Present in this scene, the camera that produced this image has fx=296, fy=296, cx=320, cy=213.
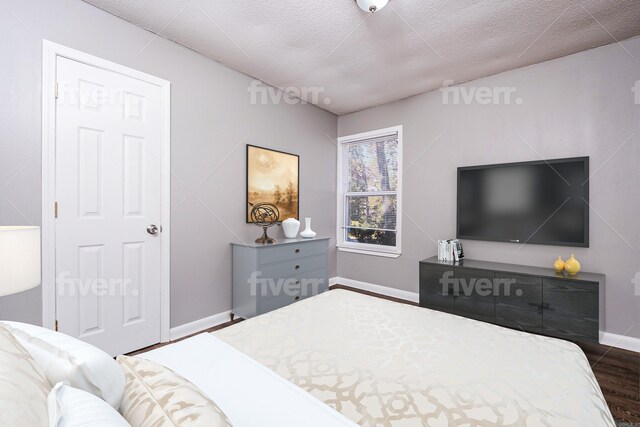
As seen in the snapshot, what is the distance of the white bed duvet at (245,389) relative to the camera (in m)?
0.81

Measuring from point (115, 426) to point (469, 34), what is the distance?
3150 millimetres

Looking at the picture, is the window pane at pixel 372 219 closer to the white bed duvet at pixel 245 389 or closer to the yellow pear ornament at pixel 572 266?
the yellow pear ornament at pixel 572 266

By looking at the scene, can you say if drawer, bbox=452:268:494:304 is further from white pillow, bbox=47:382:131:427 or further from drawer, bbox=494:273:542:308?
white pillow, bbox=47:382:131:427

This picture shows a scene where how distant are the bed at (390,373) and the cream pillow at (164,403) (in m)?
0.21

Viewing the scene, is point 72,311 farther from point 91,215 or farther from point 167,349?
point 167,349

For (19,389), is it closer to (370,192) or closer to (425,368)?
(425,368)

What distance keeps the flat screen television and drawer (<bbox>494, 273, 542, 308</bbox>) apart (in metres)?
0.51

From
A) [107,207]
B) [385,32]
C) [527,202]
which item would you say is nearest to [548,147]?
[527,202]

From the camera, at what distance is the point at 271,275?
2928 mm

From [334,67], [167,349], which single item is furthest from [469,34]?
[167,349]

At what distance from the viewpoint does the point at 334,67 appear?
309 centimetres

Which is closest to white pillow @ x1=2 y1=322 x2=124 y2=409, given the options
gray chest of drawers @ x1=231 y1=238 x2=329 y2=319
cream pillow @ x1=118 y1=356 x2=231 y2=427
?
cream pillow @ x1=118 y1=356 x2=231 y2=427

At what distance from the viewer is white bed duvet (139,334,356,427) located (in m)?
0.81

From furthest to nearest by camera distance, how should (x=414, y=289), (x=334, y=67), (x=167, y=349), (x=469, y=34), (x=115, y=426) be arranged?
(x=414, y=289) < (x=334, y=67) < (x=469, y=34) < (x=167, y=349) < (x=115, y=426)
